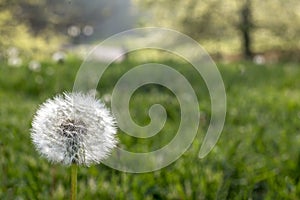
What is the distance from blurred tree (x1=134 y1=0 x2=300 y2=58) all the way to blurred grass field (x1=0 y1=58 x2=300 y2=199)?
12233mm

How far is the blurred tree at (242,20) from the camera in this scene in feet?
59.5

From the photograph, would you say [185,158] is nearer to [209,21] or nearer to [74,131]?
[74,131]

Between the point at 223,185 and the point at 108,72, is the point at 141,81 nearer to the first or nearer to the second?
the point at 108,72

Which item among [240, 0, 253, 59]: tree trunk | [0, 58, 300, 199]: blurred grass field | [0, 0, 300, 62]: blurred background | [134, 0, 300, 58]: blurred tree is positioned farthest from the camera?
[134, 0, 300, 58]: blurred tree

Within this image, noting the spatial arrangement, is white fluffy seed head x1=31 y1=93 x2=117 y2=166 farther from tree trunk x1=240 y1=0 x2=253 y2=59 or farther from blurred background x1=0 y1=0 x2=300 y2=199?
tree trunk x1=240 y1=0 x2=253 y2=59

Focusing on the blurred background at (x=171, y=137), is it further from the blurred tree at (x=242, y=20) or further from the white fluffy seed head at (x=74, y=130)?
the blurred tree at (x=242, y=20)

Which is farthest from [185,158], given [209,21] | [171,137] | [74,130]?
[209,21]

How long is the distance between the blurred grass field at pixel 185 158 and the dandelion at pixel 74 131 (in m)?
0.66

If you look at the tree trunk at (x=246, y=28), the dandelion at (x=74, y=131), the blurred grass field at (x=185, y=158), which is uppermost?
the tree trunk at (x=246, y=28)

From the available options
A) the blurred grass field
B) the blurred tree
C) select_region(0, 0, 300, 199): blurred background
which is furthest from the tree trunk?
the blurred grass field

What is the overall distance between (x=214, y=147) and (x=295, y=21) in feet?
53.2

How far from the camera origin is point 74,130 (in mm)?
1319

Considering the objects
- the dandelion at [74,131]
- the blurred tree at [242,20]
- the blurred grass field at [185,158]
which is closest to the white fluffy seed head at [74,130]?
the dandelion at [74,131]

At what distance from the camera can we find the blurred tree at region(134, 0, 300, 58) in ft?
59.5
